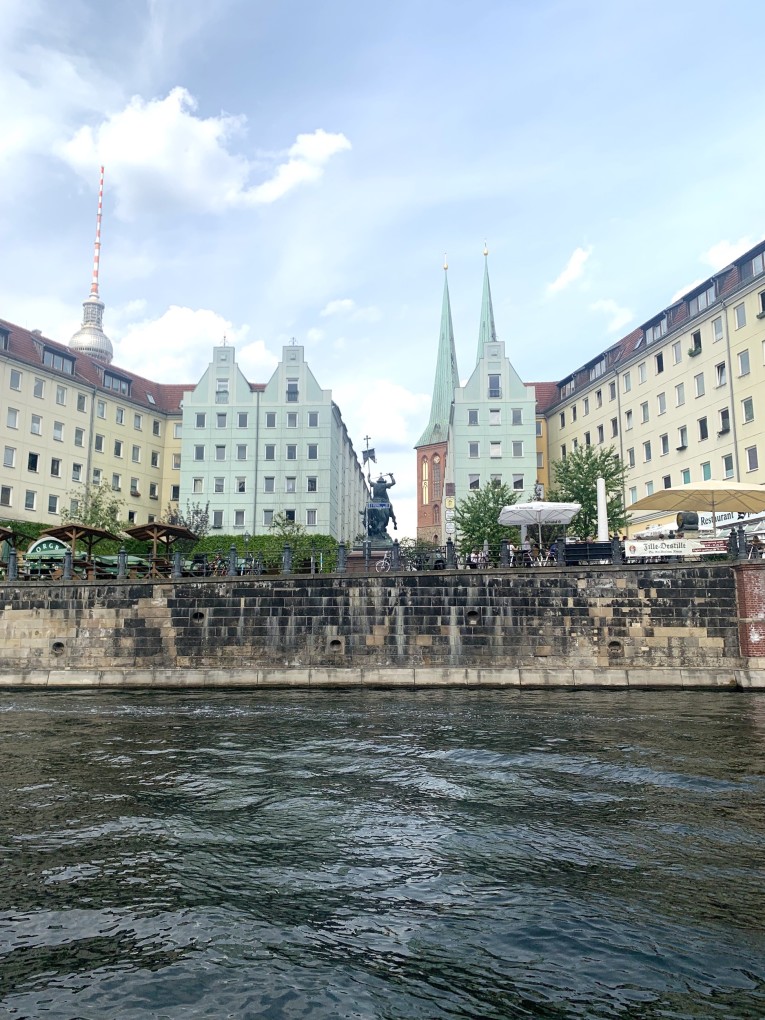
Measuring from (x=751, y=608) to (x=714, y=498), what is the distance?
386 centimetres

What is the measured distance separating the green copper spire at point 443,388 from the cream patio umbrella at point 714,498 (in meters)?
→ 74.4

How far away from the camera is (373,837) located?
275 inches

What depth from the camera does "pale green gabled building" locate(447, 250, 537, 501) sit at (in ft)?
193

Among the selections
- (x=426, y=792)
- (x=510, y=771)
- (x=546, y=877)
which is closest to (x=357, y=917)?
(x=546, y=877)

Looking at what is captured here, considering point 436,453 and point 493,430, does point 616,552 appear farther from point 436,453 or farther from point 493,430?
point 436,453

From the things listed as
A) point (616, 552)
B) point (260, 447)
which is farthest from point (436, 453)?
point (616, 552)

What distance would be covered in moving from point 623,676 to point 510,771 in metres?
14.4

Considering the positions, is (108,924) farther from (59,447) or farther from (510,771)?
(59,447)

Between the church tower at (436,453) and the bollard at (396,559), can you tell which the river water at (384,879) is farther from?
the church tower at (436,453)

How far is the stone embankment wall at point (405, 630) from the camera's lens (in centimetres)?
2317

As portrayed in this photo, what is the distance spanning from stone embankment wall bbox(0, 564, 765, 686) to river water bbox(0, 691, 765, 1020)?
457 inches

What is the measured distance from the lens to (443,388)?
107188mm

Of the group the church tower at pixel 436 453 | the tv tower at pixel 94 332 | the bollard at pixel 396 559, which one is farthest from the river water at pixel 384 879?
the tv tower at pixel 94 332

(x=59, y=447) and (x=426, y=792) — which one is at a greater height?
(x=59, y=447)
